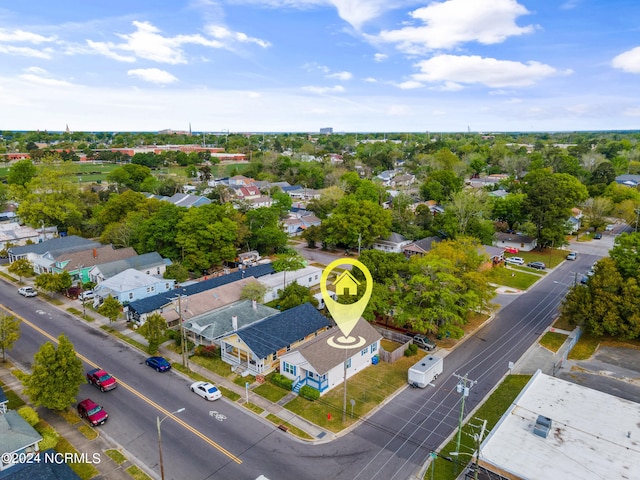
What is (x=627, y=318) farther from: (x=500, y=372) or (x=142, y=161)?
(x=142, y=161)

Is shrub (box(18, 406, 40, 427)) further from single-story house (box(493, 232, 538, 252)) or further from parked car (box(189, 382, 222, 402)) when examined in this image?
single-story house (box(493, 232, 538, 252))

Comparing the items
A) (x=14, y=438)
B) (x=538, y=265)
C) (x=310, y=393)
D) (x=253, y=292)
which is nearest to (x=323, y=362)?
(x=310, y=393)

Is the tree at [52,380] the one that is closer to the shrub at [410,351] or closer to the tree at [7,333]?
the tree at [7,333]

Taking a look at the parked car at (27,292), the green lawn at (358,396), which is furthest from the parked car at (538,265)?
the parked car at (27,292)

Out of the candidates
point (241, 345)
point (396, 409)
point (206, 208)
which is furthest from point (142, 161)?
point (396, 409)

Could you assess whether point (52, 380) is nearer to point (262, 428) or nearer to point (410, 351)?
point (262, 428)

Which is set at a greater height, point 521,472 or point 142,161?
point 142,161
